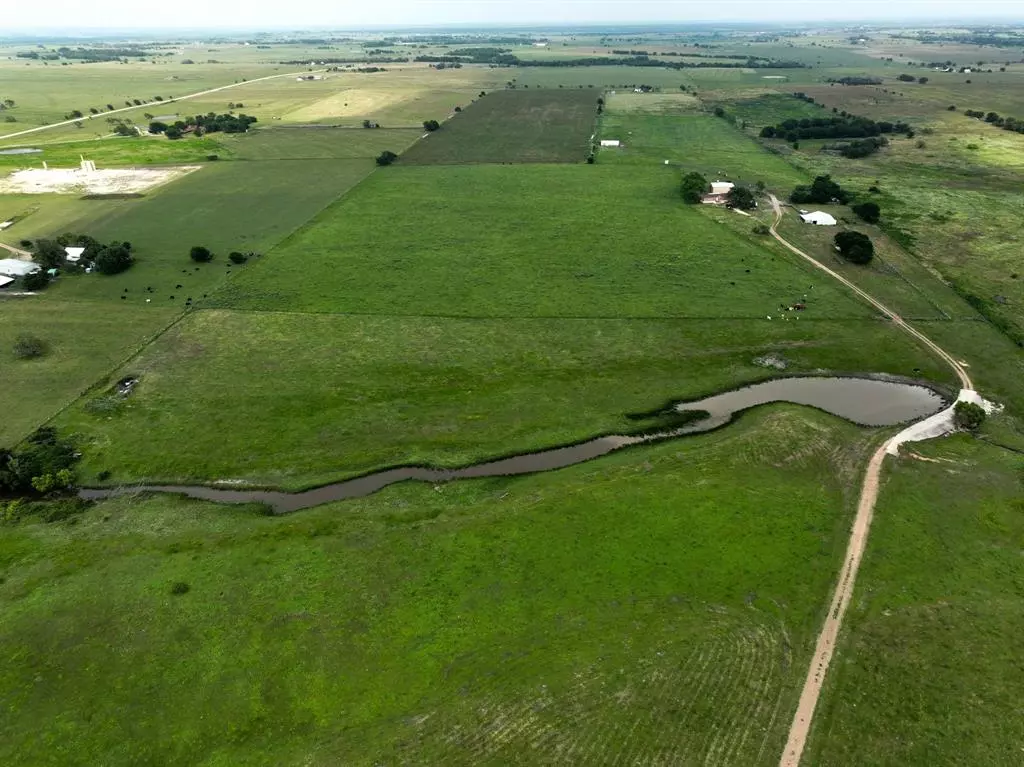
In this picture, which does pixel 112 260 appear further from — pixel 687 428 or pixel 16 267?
pixel 687 428

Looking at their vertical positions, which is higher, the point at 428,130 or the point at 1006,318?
the point at 428,130

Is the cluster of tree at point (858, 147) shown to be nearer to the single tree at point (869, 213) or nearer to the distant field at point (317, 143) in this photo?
the single tree at point (869, 213)

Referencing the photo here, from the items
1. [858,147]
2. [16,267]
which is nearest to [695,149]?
[858,147]

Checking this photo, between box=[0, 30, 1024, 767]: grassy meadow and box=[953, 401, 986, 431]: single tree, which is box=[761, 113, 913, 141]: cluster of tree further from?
box=[953, 401, 986, 431]: single tree

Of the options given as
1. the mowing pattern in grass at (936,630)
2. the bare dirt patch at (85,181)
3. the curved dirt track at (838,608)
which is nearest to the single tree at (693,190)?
the curved dirt track at (838,608)

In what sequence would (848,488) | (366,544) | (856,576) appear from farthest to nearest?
(848,488) → (366,544) → (856,576)

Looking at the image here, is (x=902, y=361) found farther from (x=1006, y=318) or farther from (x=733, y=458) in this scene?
(x=733, y=458)

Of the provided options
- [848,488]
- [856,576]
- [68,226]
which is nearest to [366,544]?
[856,576]
